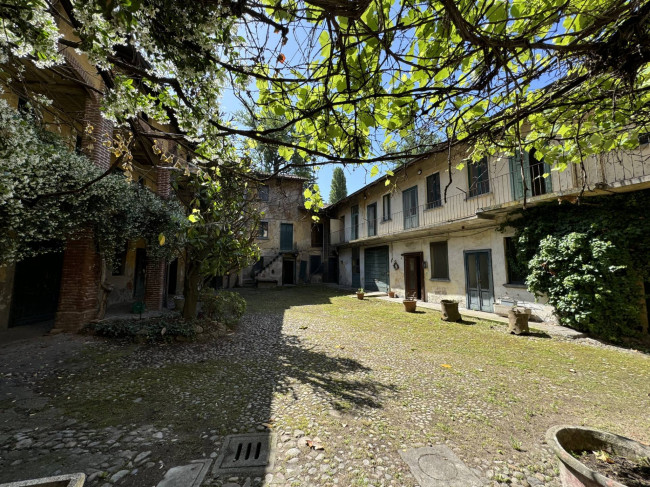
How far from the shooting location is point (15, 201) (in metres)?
3.98

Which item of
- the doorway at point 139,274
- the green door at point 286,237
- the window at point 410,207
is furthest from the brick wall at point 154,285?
the green door at point 286,237

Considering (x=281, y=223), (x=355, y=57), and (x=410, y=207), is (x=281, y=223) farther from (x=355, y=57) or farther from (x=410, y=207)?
(x=355, y=57)

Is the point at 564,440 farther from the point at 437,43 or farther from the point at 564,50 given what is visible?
the point at 437,43

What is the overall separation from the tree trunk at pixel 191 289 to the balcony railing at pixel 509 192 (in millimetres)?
5852

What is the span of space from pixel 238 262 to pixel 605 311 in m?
8.99

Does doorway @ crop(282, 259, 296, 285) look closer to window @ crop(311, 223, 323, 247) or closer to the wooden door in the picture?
window @ crop(311, 223, 323, 247)

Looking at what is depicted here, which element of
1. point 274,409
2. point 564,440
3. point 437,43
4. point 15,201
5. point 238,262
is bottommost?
point 274,409

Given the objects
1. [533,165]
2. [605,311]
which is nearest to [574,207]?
[533,165]

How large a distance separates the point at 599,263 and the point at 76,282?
12.4m

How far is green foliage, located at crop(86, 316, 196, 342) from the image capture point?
18.4 feet

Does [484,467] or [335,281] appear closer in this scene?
[484,467]

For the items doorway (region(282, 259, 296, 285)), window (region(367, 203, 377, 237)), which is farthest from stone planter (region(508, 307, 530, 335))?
doorway (region(282, 259, 296, 285))

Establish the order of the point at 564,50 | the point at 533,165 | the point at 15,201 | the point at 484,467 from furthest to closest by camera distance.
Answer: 1. the point at 533,165
2. the point at 15,201
3. the point at 484,467
4. the point at 564,50

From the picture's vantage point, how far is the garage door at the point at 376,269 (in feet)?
48.9
